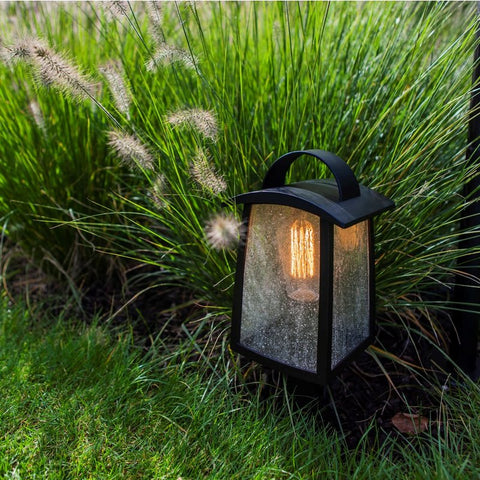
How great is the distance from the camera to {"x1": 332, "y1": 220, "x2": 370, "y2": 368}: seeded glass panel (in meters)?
1.40

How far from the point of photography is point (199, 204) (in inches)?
71.7

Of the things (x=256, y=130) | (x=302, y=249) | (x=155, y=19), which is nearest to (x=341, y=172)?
(x=302, y=249)

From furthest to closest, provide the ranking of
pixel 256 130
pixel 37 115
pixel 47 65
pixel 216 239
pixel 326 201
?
pixel 37 115 < pixel 256 130 < pixel 47 65 < pixel 216 239 < pixel 326 201

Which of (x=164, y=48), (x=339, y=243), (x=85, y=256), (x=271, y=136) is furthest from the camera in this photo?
(x=85, y=256)

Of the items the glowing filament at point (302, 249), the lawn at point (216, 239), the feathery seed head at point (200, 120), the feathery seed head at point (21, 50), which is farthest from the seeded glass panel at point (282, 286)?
the feathery seed head at point (21, 50)

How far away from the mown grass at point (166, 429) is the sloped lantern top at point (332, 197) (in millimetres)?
594

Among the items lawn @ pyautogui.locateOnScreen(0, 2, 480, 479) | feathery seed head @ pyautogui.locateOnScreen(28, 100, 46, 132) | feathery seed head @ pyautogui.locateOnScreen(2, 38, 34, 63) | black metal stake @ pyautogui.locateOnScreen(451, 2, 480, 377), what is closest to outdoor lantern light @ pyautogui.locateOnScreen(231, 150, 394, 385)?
lawn @ pyautogui.locateOnScreen(0, 2, 480, 479)

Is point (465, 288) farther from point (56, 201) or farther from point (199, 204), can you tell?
point (56, 201)

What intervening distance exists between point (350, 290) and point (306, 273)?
0.49 feet

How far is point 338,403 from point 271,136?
→ 0.95m

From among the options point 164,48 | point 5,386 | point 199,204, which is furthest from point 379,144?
point 5,386

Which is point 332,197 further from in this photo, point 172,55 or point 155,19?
point 155,19

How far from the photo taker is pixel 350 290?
147 centimetres

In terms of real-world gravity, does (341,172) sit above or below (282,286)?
above
